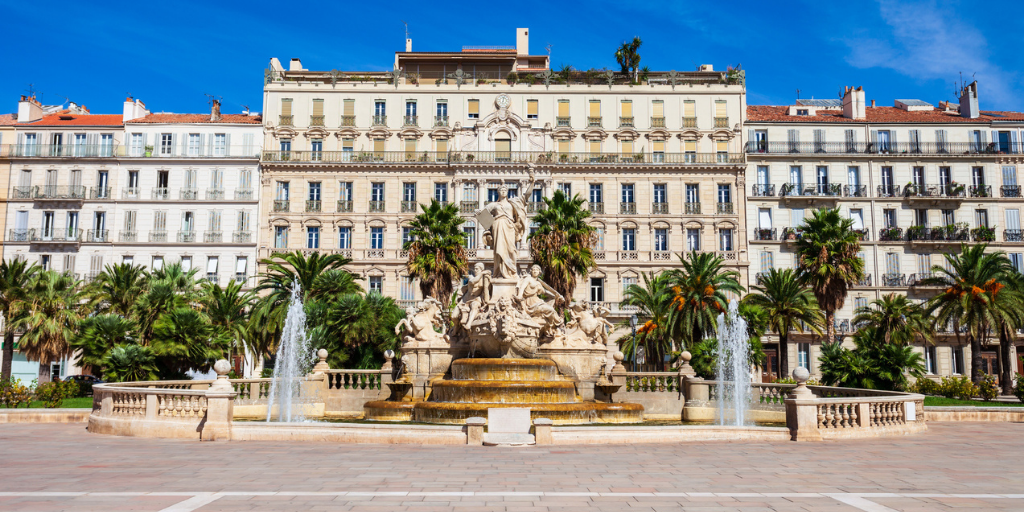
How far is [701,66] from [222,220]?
36.0 metres

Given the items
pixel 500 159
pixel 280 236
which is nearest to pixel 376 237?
pixel 280 236

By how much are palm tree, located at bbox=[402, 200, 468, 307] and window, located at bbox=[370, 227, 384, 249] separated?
1458cm

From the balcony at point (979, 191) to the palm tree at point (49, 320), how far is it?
54770mm

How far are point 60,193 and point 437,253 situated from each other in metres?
31.1

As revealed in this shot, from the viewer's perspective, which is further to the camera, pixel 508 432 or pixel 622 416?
pixel 622 416

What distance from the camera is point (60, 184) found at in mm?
54281

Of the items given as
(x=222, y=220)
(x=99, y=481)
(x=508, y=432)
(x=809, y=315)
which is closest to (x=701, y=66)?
(x=809, y=315)

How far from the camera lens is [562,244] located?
38.2 metres

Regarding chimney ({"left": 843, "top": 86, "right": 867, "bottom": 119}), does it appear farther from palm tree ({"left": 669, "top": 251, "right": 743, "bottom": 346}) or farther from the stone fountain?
the stone fountain

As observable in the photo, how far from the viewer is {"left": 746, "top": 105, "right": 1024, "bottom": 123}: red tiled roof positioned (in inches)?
2221

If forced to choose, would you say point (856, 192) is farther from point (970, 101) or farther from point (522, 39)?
point (522, 39)

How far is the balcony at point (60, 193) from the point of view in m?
53.5

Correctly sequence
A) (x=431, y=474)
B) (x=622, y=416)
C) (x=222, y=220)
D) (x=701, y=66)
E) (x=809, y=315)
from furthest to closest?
(x=701, y=66) < (x=222, y=220) < (x=809, y=315) < (x=622, y=416) < (x=431, y=474)

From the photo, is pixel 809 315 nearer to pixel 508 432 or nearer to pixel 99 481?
pixel 508 432
